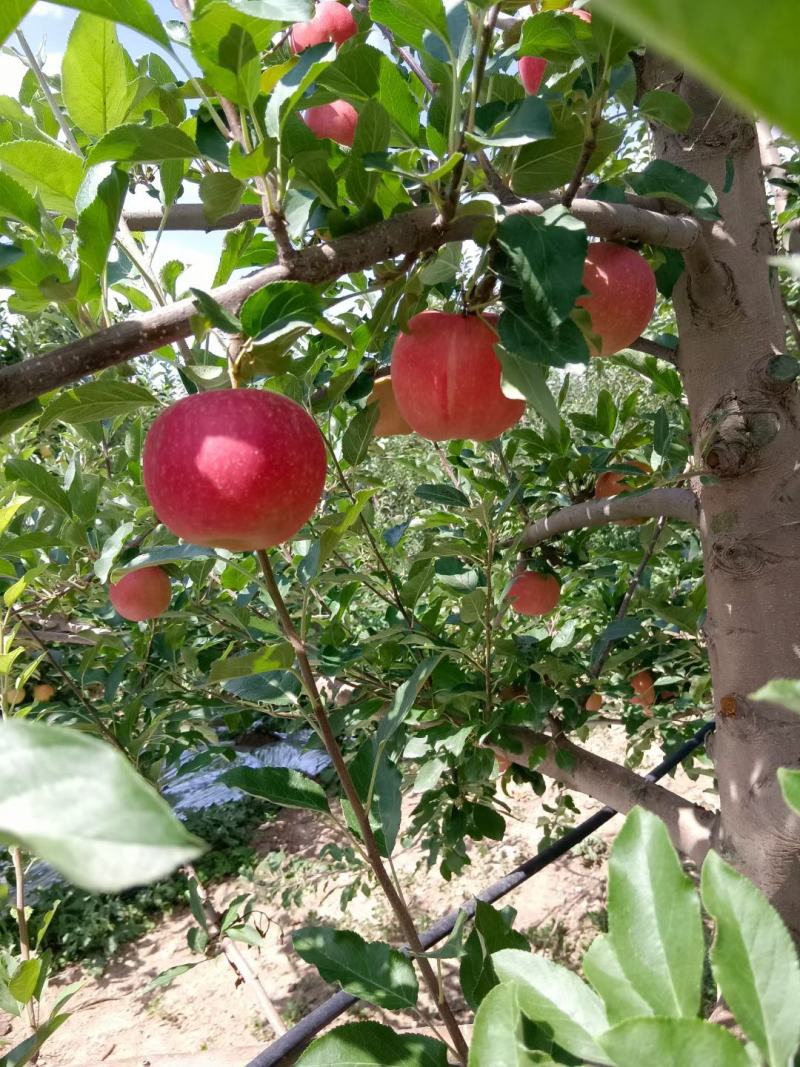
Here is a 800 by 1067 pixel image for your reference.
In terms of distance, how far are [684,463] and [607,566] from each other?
1.21 ft

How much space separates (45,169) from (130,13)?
0.74 ft

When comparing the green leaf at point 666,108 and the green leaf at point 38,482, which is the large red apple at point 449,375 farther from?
the green leaf at point 38,482

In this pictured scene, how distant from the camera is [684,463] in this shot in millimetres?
1482

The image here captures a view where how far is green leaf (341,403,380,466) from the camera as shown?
3.47 ft

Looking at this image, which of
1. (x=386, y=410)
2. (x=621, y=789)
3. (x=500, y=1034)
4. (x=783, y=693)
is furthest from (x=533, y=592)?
(x=783, y=693)

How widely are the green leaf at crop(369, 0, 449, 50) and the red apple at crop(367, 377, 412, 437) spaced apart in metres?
0.47

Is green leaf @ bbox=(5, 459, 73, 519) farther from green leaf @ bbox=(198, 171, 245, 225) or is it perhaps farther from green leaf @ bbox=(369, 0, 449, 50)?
green leaf @ bbox=(369, 0, 449, 50)

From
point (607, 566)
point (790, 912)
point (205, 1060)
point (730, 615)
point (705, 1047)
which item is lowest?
point (205, 1060)

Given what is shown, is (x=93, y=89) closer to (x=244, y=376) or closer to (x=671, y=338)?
(x=244, y=376)

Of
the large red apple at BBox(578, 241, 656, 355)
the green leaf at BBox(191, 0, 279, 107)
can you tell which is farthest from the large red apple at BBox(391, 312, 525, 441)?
the green leaf at BBox(191, 0, 279, 107)

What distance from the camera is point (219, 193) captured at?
664 mm

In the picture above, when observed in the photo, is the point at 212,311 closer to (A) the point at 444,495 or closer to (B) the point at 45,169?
(B) the point at 45,169

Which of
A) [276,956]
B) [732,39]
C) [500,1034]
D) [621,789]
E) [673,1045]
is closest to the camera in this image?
[732,39]

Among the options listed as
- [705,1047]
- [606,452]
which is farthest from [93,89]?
[606,452]
